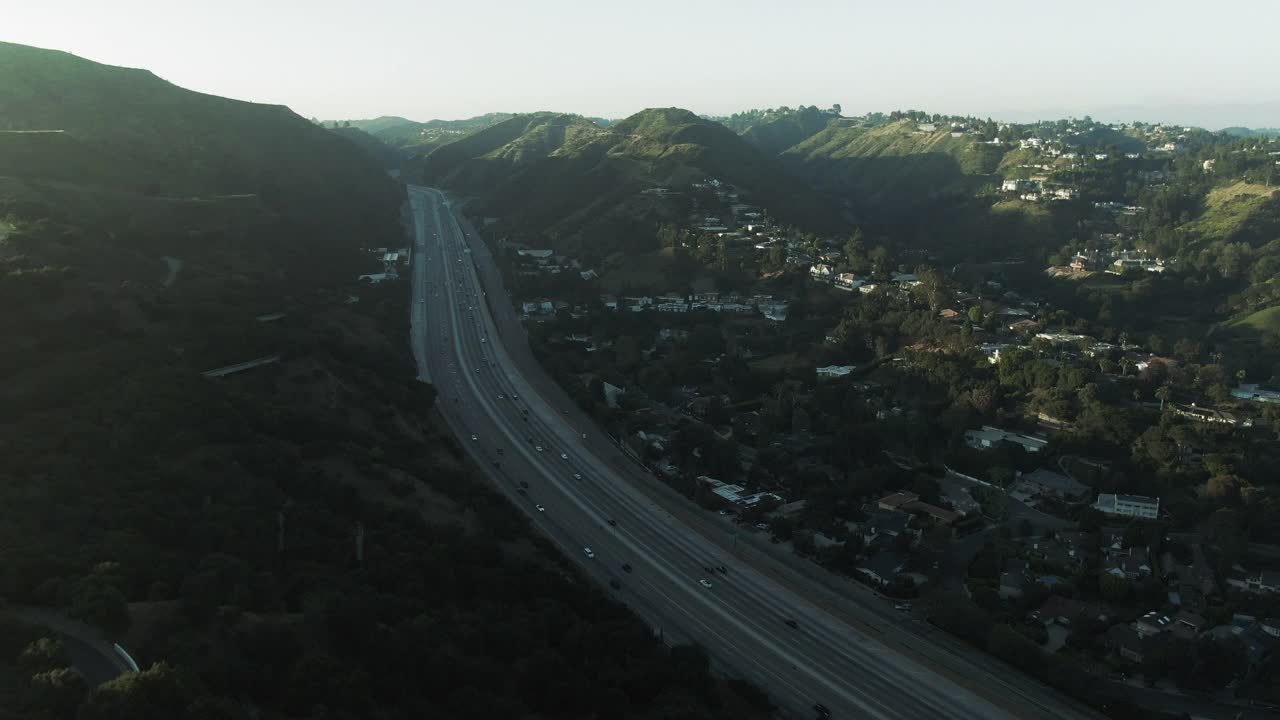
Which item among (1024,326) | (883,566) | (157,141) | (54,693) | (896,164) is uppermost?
(157,141)

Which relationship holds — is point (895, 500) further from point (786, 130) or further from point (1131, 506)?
point (786, 130)

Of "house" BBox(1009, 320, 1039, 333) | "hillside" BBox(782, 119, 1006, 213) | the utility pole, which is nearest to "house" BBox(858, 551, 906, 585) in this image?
the utility pole

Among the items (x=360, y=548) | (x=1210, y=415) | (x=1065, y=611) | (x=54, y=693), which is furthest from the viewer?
(x=1210, y=415)

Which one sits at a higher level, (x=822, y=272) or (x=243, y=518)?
(x=243, y=518)

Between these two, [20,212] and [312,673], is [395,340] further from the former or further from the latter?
[312,673]

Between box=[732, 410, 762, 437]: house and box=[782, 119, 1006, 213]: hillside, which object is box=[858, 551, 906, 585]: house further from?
box=[782, 119, 1006, 213]: hillside

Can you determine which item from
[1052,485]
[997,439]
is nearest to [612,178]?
[997,439]

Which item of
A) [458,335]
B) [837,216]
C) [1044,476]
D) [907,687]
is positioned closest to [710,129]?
[837,216]
